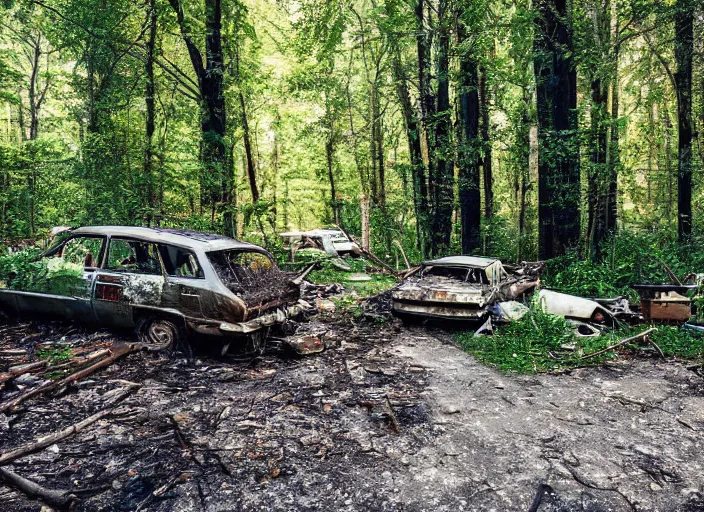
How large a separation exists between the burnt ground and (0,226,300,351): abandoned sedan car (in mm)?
552

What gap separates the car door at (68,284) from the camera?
7113 millimetres

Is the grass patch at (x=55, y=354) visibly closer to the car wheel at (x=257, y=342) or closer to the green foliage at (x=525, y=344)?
the car wheel at (x=257, y=342)

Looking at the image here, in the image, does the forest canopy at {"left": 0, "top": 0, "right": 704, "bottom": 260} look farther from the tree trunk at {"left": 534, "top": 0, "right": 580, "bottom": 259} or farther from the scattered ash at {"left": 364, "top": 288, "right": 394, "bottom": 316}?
the scattered ash at {"left": 364, "top": 288, "right": 394, "bottom": 316}

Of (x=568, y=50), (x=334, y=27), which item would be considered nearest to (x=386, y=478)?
(x=568, y=50)

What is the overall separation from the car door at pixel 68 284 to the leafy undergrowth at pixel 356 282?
22.6 feet

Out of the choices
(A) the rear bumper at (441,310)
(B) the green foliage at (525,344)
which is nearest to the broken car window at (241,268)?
(A) the rear bumper at (441,310)

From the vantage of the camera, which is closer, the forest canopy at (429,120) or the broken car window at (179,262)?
the broken car window at (179,262)

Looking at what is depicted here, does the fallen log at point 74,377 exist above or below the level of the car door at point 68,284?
below

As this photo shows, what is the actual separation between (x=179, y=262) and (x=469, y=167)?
1066cm

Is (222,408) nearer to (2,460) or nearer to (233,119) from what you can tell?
(2,460)

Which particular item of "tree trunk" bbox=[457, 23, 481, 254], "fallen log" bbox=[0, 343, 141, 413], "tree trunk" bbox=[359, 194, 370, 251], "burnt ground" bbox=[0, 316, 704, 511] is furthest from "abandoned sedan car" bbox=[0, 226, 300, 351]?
"tree trunk" bbox=[359, 194, 370, 251]

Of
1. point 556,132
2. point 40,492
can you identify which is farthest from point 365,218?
point 40,492

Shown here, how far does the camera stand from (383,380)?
634cm

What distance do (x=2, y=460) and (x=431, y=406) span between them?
4.22m
